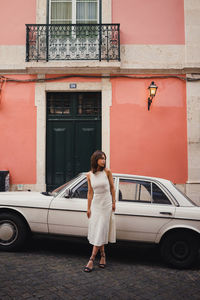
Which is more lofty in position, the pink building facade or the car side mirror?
the pink building facade

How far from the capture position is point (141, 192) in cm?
478

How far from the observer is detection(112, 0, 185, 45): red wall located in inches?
380

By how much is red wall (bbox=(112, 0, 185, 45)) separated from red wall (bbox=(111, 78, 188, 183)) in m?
1.49

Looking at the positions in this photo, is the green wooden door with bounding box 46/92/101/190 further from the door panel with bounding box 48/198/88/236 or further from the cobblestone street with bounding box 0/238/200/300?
the door panel with bounding box 48/198/88/236

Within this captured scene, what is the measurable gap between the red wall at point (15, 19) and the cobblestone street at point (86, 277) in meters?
7.33

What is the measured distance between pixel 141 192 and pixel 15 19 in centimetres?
794

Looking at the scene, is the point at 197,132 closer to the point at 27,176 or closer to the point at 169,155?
the point at 169,155

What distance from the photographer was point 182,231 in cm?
450

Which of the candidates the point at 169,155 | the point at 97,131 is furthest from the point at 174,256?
the point at 97,131

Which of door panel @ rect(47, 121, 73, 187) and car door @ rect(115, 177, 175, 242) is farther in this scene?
door panel @ rect(47, 121, 73, 187)

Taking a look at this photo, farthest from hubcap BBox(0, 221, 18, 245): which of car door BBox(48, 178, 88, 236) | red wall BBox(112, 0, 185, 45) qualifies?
red wall BBox(112, 0, 185, 45)

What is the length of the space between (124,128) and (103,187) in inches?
213

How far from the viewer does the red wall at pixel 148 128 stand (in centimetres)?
938

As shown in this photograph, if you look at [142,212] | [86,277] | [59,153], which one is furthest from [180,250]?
[59,153]
